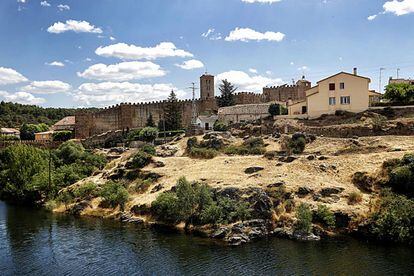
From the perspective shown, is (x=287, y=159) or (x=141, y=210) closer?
(x=141, y=210)

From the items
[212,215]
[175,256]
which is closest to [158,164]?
[212,215]

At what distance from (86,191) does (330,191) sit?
909 inches

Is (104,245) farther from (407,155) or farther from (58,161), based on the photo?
(58,161)

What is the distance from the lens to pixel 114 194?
40.7 meters

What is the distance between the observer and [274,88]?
8175 cm

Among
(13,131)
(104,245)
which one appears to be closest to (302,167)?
(104,245)

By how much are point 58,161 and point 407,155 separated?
39.6 metres

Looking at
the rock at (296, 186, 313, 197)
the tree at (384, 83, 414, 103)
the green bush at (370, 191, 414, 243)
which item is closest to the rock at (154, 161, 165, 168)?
the rock at (296, 186, 313, 197)

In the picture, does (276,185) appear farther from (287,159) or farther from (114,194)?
(114,194)

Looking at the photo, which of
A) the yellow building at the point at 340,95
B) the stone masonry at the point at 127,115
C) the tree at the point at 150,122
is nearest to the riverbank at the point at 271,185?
the yellow building at the point at 340,95

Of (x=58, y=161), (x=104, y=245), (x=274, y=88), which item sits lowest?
(x=104, y=245)

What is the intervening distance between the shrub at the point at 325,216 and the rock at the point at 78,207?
21.2m

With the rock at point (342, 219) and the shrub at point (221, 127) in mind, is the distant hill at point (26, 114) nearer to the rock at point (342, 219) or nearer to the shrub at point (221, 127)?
the shrub at point (221, 127)

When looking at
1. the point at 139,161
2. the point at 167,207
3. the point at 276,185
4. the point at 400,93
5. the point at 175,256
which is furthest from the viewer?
the point at 400,93
